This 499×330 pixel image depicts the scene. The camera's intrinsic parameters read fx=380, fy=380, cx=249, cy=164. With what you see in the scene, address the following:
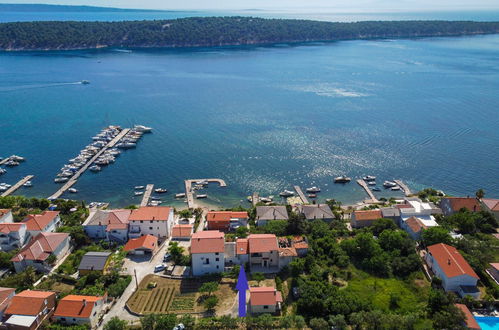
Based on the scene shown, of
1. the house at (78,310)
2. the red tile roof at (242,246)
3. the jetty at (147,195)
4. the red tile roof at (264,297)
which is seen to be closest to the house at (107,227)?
the jetty at (147,195)

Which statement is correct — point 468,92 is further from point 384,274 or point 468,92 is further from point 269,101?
point 384,274

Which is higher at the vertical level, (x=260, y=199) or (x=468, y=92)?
(x=468, y=92)

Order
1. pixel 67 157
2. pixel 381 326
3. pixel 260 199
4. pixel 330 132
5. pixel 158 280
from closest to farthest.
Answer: pixel 381 326, pixel 158 280, pixel 260 199, pixel 67 157, pixel 330 132

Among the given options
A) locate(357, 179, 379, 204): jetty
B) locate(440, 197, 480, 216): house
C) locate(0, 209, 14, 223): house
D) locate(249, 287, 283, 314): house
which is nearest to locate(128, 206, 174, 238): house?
locate(0, 209, 14, 223): house

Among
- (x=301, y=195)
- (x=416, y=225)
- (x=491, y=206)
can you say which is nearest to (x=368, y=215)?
(x=416, y=225)

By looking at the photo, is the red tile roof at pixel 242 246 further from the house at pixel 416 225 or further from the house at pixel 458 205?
the house at pixel 458 205

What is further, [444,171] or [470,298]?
[444,171]

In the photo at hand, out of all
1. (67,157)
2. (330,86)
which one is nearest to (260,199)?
(67,157)
